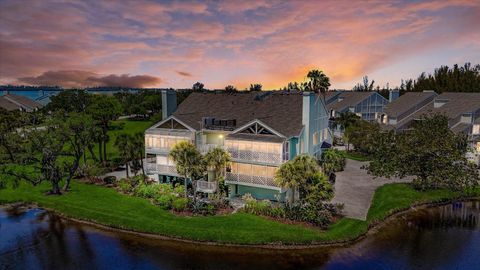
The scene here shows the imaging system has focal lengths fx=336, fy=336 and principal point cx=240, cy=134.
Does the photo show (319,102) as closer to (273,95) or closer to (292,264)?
(273,95)

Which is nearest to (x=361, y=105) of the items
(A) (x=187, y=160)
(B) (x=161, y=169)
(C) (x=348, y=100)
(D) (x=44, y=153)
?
(C) (x=348, y=100)

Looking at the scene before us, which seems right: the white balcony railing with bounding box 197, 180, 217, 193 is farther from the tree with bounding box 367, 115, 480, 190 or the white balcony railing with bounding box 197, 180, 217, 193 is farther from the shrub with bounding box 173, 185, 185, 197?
the tree with bounding box 367, 115, 480, 190

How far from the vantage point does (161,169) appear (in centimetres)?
4234

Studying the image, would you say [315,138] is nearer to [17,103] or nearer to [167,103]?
[167,103]

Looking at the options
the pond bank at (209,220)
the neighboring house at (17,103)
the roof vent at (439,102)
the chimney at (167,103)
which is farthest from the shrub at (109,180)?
the neighboring house at (17,103)

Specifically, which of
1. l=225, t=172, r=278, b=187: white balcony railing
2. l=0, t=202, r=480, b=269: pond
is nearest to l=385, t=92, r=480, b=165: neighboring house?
l=0, t=202, r=480, b=269: pond

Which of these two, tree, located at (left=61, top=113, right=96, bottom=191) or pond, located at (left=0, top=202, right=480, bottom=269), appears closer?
pond, located at (left=0, top=202, right=480, bottom=269)

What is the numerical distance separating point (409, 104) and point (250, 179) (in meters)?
52.3

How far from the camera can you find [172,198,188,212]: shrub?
34.6m

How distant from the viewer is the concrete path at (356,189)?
1382 inches

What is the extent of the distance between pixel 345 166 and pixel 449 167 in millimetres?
16541

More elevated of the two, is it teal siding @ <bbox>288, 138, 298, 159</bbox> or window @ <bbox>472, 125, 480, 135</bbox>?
window @ <bbox>472, 125, 480, 135</bbox>

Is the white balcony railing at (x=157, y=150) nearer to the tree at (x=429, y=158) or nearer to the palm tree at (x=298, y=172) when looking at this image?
the palm tree at (x=298, y=172)

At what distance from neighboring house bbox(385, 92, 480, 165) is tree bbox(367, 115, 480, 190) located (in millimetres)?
5225
